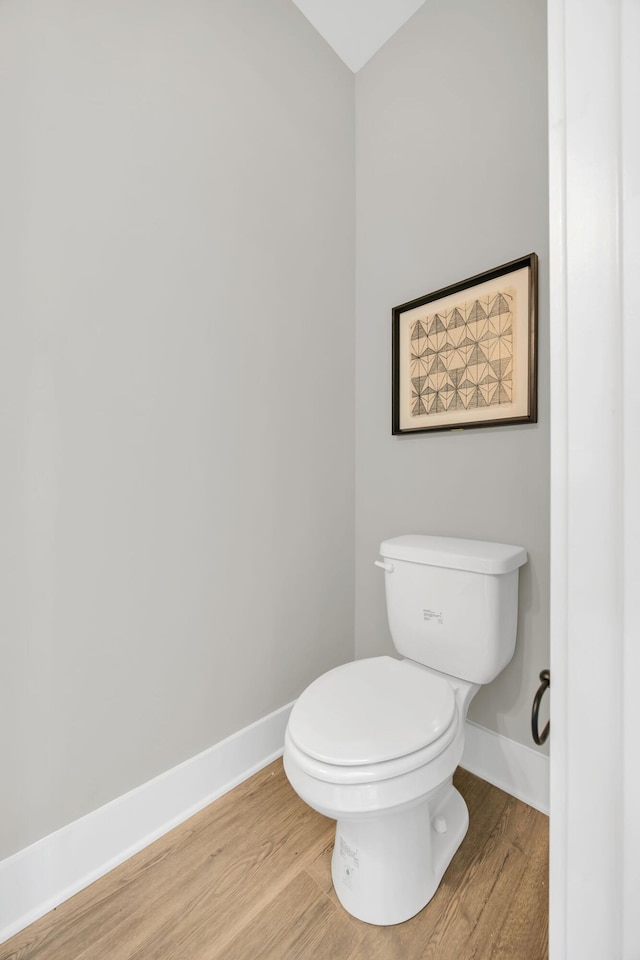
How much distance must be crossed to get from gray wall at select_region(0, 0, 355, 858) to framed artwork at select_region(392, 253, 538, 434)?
0.98ft

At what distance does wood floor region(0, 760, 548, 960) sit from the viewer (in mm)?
881

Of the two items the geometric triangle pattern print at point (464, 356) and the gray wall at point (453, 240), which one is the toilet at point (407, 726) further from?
the geometric triangle pattern print at point (464, 356)

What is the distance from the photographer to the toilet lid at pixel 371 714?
0.86 meters

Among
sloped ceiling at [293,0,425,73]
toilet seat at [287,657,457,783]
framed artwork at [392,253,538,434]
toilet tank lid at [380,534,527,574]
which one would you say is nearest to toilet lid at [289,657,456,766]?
toilet seat at [287,657,457,783]

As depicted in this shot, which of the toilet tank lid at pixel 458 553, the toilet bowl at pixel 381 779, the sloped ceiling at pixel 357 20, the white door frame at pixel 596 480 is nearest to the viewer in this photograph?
the white door frame at pixel 596 480

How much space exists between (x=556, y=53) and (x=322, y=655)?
5.26ft

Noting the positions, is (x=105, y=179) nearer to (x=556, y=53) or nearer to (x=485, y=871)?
(x=556, y=53)

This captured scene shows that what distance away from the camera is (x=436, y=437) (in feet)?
4.77

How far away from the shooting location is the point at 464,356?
137 centimetres

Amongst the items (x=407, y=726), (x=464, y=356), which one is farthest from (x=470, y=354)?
(x=407, y=726)

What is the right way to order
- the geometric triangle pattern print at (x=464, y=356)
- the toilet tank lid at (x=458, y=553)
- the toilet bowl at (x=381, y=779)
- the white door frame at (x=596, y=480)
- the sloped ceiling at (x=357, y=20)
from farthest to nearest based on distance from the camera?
the sloped ceiling at (x=357, y=20) < the geometric triangle pattern print at (x=464, y=356) < the toilet tank lid at (x=458, y=553) < the toilet bowl at (x=381, y=779) < the white door frame at (x=596, y=480)

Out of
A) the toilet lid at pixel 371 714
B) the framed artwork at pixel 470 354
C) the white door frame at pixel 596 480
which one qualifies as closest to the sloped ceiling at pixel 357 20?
the framed artwork at pixel 470 354

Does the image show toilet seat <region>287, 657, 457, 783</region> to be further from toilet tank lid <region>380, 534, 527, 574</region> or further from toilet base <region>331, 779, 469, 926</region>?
toilet tank lid <region>380, 534, 527, 574</region>

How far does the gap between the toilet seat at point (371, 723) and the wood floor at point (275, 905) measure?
0.39 meters
